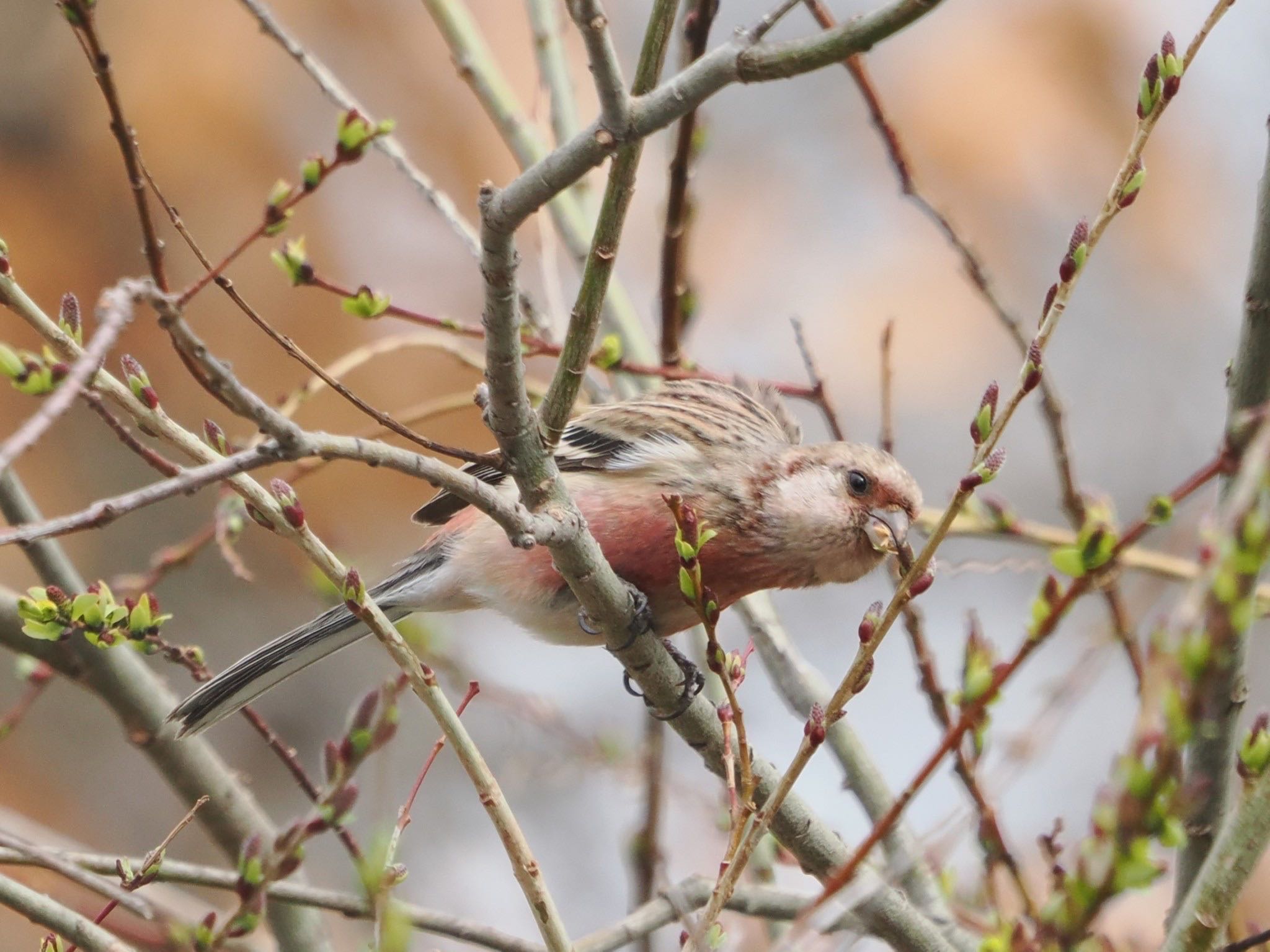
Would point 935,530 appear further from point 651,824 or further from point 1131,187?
point 651,824

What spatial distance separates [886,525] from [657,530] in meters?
0.72

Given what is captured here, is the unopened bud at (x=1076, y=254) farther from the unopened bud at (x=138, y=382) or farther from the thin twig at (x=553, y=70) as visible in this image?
the thin twig at (x=553, y=70)

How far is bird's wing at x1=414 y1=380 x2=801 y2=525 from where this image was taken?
419 centimetres

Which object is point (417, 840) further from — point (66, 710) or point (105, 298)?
point (105, 298)

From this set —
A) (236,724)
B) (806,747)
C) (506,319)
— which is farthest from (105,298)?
Answer: (236,724)

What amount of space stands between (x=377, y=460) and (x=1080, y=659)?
1374 mm

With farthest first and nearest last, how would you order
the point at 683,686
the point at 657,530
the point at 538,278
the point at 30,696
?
the point at 538,278
the point at 657,530
the point at 30,696
the point at 683,686

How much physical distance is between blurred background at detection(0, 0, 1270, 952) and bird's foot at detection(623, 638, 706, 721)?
11.4 ft

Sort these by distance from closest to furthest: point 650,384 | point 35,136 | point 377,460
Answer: point 377,460, point 650,384, point 35,136

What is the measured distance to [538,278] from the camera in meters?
8.57

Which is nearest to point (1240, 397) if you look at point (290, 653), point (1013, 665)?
point (1013, 665)

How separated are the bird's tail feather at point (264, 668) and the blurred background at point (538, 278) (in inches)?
129

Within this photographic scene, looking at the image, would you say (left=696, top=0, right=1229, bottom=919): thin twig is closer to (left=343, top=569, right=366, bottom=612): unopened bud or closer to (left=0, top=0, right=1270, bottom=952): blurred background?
(left=343, top=569, right=366, bottom=612): unopened bud

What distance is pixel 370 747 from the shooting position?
7.64ft
